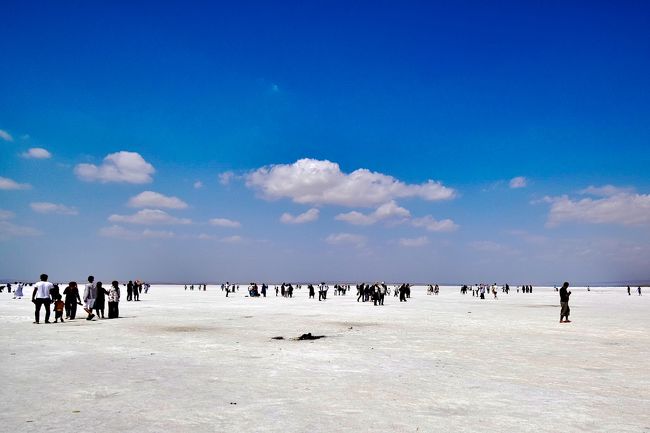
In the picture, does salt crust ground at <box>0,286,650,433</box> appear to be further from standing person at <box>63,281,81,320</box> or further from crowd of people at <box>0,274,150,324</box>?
standing person at <box>63,281,81,320</box>

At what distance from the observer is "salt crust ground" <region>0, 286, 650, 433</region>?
711cm

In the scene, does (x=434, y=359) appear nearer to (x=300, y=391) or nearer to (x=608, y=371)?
(x=608, y=371)

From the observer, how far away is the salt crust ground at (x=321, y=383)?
7113 mm

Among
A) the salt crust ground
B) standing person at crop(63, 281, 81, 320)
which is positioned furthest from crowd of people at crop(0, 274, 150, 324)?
the salt crust ground

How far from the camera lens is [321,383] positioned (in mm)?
9812

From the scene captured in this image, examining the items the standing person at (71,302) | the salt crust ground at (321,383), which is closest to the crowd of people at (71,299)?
the standing person at (71,302)

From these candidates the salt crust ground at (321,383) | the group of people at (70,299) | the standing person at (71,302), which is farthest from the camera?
the standing person at (71,302)

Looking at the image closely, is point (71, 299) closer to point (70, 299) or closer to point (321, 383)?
point (70, 299)

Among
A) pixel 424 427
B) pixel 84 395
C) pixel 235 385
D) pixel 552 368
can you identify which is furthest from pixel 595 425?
pixel 84 395

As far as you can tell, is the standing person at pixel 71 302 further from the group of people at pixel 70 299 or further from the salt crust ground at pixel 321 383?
the salt crust ground at pixel 321 383

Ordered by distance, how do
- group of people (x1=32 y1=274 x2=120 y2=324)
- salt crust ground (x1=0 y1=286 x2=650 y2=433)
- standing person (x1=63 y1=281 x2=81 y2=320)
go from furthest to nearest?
standing person (x1=63 y1=281 x2=81 y2=320) → group of people (x1=32 y1=274 x2=120 y2=324) → salt crust ground (x1=0 y1=286 x2=650 y2=433)

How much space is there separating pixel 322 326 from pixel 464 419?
15226mm

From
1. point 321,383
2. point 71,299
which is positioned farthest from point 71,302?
point 321,383

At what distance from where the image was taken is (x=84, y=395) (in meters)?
8.56
